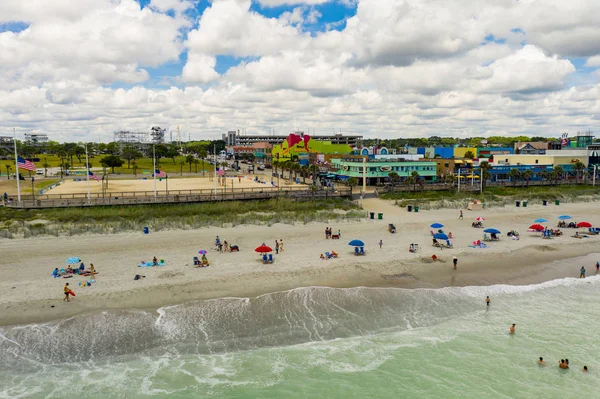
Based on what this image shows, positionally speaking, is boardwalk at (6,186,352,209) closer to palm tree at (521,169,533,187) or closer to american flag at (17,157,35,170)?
american flag at (17,157,35,170)

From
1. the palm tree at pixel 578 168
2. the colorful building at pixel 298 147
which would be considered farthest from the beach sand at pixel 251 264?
the colorful building at pixel 298 147

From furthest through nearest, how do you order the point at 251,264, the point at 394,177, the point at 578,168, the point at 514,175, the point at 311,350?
the point at 578,168 → the point at 514,175 → the point at 394,177 → the point at 251,264 → the point at 311,350

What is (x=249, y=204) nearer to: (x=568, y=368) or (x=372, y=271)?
(x=372, y=271)

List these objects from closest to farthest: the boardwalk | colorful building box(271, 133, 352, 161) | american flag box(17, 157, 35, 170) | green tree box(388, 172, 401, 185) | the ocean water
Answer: the ocean water < the boardwalk < american flag box(17, 157, 35, 170) < green tree box(388, 172, 401, 185) < colorful building box(271, 133, 352, 161)

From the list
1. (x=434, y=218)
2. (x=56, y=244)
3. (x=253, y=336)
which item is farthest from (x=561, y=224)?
(x=56, y=244)

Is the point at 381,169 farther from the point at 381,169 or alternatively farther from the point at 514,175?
the point at 514,175

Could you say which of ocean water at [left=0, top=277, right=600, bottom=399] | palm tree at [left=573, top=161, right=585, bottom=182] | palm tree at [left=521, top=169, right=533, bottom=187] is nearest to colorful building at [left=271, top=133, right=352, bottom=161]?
palm tree at [left=521, top=169, right=533, bottom=187]

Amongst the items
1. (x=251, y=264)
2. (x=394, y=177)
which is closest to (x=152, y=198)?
(x=251, y=264)

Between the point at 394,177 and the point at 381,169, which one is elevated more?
the point at 381,169
